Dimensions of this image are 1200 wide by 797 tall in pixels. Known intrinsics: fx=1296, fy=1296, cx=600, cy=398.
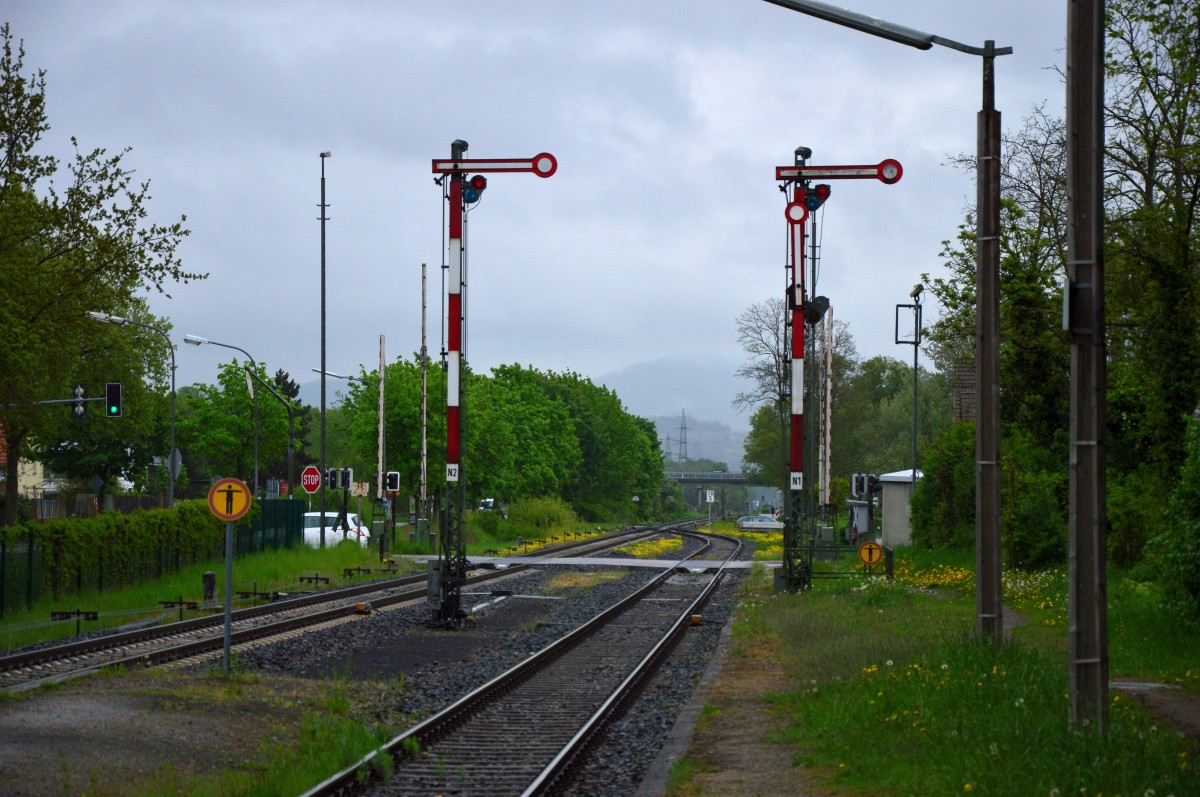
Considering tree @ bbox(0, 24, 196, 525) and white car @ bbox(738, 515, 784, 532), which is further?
white car @ bbox(738, 515, 784, 532)

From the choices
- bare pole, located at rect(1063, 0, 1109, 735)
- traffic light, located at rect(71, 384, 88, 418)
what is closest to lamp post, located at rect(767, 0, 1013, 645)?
bare pole, located at rect(1063, 0, 1109, 735)

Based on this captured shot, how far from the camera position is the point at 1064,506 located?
3291cm

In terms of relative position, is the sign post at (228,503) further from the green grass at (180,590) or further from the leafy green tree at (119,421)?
the leafy green tree at (119,421)

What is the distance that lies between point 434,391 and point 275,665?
3831 centimetres

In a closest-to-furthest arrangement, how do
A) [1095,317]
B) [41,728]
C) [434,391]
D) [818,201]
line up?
[1095,317]
[41,728]
[818,201]
[434,391]

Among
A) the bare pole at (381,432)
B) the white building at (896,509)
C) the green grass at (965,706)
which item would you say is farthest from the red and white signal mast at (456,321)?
the white building at (896,509)

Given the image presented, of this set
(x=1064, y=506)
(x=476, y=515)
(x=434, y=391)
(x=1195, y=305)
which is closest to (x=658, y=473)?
(x=476, y=515)

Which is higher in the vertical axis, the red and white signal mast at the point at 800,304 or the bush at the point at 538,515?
the red and white signal mast at the point at 800,304

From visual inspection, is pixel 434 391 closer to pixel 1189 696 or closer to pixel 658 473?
pixel 1189 696

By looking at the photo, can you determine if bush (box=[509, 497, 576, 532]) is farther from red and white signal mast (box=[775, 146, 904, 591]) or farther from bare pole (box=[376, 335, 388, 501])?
red and white signal mast (box=[775, 146, 904, 591])

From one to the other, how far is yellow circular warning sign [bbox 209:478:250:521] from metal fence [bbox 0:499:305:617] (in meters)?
9.85

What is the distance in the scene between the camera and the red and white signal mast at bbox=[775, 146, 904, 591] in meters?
26.0

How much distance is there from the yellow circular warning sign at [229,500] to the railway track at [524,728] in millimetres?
3711

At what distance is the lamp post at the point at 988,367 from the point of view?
1409cm
